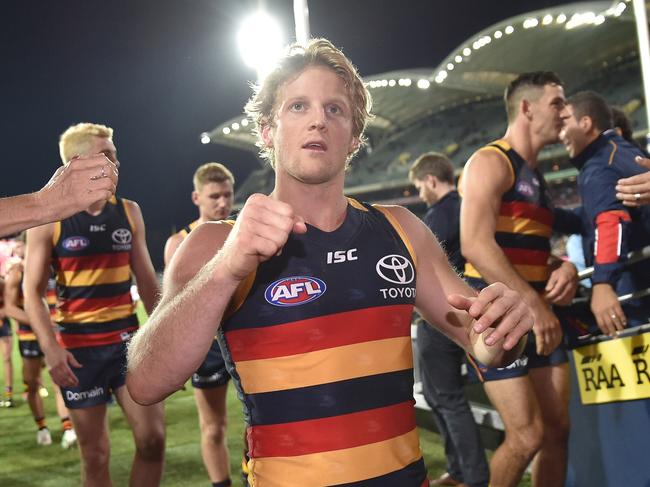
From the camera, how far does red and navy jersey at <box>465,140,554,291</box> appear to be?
374cm

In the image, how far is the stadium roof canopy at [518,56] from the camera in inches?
1065

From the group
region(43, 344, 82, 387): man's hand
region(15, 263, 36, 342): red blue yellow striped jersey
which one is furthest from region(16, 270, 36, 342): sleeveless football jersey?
region(43, 344, 82, 387): man's hand

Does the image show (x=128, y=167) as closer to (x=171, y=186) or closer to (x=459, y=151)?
(x=171, y=186)

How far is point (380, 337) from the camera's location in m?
1.96

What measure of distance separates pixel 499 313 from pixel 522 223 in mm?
2203

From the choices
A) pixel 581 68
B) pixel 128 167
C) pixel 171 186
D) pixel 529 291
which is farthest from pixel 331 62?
pixel 171 186

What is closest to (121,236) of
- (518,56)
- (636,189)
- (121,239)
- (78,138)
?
(121,239)

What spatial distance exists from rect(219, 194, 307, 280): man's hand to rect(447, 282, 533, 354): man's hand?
0.51 metres

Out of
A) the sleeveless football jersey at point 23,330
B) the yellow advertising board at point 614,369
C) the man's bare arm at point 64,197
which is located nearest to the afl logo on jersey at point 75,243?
the man's bare arm at point 64,197

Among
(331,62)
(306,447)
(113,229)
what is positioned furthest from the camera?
(113,229)

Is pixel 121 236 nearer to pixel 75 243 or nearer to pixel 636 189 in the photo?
pixel 75 243

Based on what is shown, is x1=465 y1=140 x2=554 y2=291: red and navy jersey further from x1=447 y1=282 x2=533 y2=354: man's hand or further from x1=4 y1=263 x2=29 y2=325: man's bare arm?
x1=4 y1=263 x2=29 y2=325: man's bare arm

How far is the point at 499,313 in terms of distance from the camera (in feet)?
5.56

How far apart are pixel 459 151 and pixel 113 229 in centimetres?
3413
